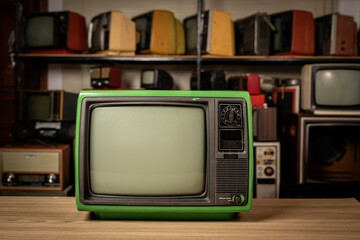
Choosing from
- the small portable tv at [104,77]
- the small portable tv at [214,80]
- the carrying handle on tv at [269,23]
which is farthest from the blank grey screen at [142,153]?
the carrying handle on tv at [269,23]

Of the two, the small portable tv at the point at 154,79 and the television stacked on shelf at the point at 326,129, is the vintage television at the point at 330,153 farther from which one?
the small portable tv at the point at 154,79

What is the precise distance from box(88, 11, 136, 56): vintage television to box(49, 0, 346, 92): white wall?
608mm

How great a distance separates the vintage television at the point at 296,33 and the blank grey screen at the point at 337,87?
0.38 meters

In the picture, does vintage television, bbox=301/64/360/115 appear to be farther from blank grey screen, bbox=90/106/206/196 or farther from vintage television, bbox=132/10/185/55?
blank grey screen, bbox=90/106/206/196

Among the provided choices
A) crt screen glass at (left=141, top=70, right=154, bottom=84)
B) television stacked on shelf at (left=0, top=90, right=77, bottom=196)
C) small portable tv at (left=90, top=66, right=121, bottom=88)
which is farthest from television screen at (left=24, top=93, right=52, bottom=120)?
crt screen glass at (left=141, top=70, right=154, bottom=84)

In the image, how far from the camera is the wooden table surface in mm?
689

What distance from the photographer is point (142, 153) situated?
0.78 meters

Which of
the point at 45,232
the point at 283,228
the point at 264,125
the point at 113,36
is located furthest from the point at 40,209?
the point at 113,36

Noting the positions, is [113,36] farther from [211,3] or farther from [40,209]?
[40,209]

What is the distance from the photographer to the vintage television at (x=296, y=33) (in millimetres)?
2514

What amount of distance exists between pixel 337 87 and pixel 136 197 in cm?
202

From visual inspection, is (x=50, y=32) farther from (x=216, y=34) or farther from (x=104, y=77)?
(x=216, y=34)

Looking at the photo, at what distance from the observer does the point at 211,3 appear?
10.4ft

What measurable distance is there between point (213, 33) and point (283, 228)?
6.80ft
